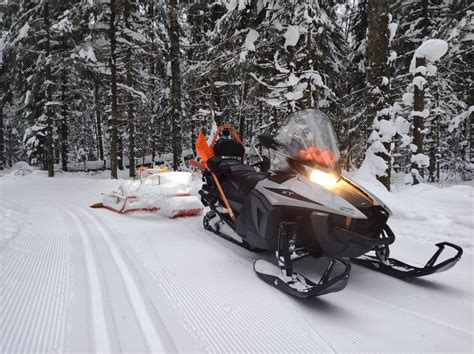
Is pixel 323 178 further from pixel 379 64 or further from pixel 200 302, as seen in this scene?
pixel 379 64

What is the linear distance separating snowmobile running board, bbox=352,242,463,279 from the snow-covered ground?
0.09 metres

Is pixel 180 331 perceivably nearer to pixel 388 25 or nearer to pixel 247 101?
pixel 388 25

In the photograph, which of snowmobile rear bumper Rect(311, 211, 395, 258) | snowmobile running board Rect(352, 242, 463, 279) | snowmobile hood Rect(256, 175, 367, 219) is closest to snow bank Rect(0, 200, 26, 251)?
snowmobile hood Rect(256, 175, 367, 219)

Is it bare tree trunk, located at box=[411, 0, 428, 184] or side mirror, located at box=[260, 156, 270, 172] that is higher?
bare tree trunk, located at box=[411, 0, 428, 184]

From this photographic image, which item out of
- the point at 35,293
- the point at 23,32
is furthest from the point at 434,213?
the point at 23,32

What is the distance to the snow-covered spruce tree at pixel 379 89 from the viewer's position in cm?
689

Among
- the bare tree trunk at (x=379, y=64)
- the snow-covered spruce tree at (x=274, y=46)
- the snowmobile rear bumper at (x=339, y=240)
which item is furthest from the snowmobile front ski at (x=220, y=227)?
the snow-covered spruce tree at (x=274, y=46)

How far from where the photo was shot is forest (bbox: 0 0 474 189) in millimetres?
8336

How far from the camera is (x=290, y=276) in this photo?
9.23 feet

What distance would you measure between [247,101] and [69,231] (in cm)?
788

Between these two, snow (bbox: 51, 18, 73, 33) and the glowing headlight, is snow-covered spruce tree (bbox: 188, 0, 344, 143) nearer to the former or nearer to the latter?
the glowing headlight

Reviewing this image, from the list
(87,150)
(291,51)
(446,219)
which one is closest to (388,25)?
(291,51)

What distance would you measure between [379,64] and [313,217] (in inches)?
222

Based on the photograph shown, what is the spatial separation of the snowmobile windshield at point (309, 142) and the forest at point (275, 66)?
27 cm
